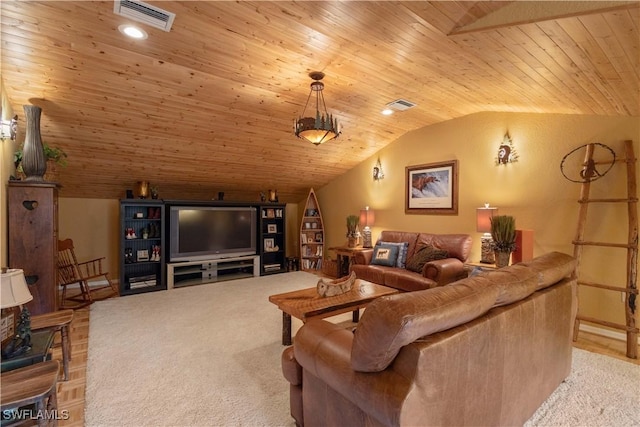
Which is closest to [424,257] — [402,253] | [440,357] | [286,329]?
[402,253]

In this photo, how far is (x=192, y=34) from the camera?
2393 millimetres

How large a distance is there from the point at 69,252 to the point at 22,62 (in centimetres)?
305

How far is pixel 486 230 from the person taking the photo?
150 inches

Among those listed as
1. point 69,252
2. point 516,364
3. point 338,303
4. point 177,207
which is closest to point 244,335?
point 338,303

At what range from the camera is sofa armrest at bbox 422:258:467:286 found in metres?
3.69

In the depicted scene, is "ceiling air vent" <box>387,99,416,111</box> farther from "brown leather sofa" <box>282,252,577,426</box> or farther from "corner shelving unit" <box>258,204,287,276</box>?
"corner shelving unit" <box>258,204,287,276</box>

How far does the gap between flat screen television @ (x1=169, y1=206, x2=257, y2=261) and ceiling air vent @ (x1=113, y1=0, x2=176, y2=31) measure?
11.1ft

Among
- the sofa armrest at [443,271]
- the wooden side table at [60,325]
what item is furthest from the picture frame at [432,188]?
the wooden side table at [60,325]

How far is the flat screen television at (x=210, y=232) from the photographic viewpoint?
202 inches

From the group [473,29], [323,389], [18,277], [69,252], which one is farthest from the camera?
[69,252]

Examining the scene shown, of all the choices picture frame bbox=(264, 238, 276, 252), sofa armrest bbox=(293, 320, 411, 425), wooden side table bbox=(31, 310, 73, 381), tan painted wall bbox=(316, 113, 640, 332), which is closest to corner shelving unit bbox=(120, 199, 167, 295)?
picture frame bbox=(264, 238, 276, 252)

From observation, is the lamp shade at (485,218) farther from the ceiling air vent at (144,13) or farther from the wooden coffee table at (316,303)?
the ceiling air vent at (144,13)

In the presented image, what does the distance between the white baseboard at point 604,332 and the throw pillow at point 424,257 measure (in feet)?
5.10

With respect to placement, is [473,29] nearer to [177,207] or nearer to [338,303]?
[338,303]
